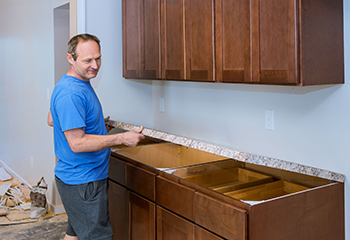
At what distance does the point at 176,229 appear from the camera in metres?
1.90

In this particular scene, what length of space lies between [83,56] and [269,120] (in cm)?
117

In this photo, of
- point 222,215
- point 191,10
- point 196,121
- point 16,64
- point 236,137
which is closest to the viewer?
point 222,215

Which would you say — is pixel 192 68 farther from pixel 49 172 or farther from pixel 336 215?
pixel 49 172

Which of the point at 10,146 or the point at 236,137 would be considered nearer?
the point at 236,137

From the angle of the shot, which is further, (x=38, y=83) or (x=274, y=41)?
(x=38, y=83)

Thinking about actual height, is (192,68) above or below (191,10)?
below

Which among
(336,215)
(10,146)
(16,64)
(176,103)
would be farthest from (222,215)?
(10,146)

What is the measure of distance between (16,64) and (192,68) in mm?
3495

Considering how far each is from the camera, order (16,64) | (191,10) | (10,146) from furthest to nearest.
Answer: (10,146)
(16,64)
(191,10)

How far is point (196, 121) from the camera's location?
2.78 m

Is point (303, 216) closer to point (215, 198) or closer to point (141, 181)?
point (215, 198)

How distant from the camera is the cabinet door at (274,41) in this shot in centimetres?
157

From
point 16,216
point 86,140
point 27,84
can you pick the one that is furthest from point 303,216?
point 27,84

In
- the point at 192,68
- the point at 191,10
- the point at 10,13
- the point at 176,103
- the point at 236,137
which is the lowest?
the point at 236,137
